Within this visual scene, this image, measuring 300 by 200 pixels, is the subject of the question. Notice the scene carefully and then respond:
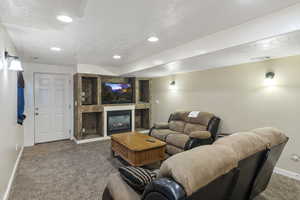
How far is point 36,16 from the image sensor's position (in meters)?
1.81

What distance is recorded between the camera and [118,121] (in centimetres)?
550

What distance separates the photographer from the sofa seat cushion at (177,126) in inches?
164

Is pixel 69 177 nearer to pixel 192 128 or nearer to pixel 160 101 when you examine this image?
pixel 192 128

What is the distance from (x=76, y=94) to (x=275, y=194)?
5034 millimetres

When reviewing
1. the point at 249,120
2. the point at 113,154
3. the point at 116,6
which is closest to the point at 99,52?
the point at 116,6

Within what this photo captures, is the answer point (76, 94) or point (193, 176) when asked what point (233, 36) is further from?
point (76, 94)

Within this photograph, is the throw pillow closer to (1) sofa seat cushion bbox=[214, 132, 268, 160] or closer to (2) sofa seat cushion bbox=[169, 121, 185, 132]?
(1) sofa seat cushion bbox=[214, 132, 268, 160]

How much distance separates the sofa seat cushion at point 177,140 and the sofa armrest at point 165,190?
2471 millimetres

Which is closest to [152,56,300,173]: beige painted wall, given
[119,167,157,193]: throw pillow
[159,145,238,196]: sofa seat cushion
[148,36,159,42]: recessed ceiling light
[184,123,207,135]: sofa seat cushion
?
[184,123,207,135]: sofa seat cushion

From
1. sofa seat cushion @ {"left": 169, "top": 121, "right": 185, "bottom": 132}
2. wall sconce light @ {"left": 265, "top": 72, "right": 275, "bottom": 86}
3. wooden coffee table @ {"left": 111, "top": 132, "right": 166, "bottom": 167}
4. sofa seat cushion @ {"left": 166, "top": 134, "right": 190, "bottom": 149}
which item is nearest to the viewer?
wooden coffee table @ {"left": 111, "top": 132, "right": 166, "bottom": 167}

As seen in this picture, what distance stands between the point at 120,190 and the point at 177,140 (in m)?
2.19

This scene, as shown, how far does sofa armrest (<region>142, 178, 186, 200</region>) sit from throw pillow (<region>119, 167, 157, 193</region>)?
413 mm

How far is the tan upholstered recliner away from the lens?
3.21 m

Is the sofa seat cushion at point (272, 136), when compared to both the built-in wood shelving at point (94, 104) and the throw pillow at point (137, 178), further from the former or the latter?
the built-in wood shelving at point (94, 104)
